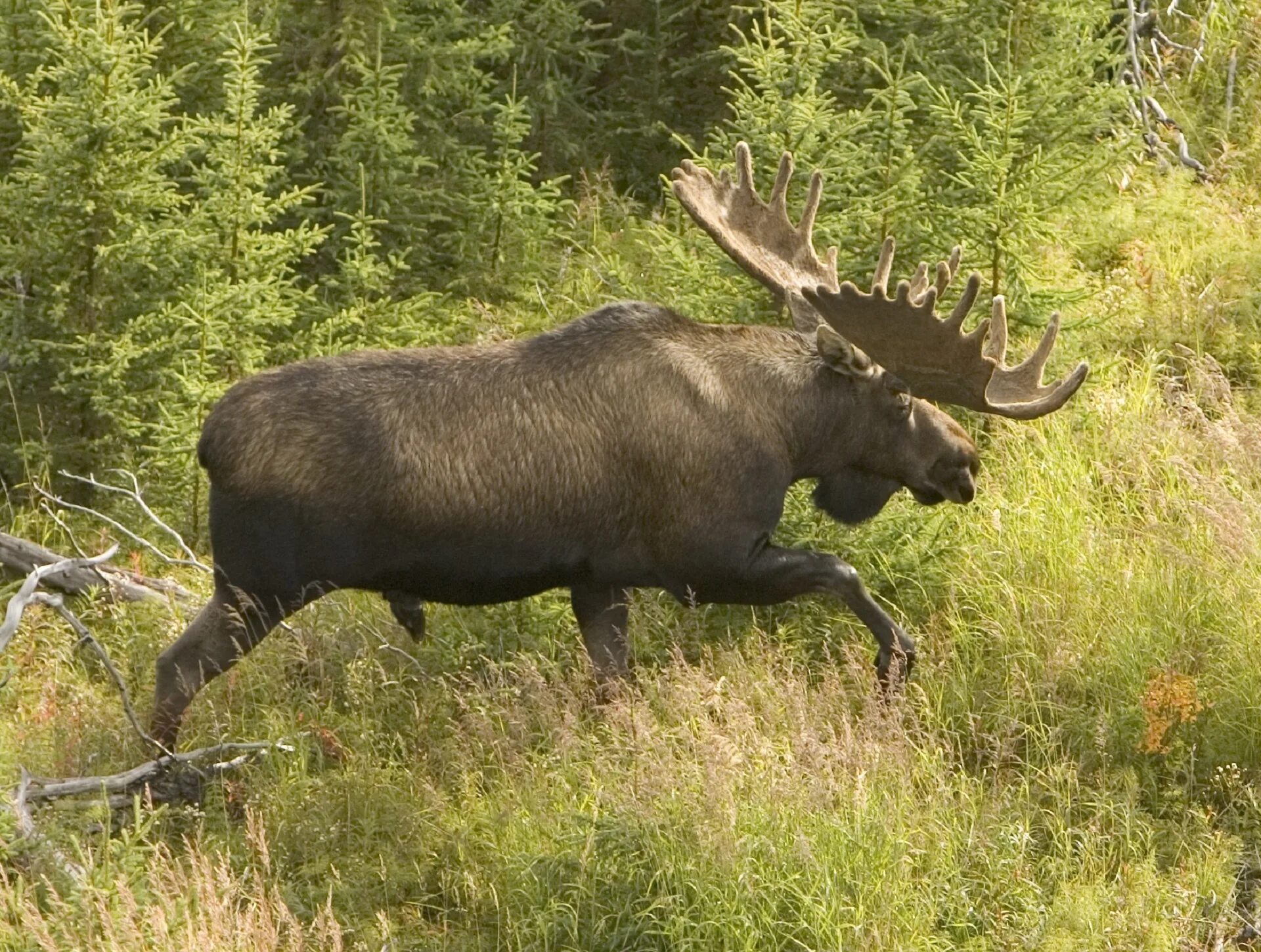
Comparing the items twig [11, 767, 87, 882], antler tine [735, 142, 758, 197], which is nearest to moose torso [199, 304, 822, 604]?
antler tine [735, 142, 758, 197]

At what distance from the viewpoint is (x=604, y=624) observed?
290 inches

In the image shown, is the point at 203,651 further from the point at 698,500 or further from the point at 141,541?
the point at 698,500

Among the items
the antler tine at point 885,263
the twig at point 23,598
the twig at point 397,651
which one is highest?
the antler tine at point 885,263

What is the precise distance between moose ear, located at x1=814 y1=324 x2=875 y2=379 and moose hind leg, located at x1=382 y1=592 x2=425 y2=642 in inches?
77.4

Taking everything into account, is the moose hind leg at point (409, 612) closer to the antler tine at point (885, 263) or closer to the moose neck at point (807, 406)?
the moose neck at point (807, 406)

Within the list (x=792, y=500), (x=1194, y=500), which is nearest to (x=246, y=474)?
(x=792, y=500)

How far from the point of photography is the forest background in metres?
5.71

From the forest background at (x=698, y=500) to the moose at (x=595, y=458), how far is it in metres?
0.38

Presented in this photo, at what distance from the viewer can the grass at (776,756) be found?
18.2 ft

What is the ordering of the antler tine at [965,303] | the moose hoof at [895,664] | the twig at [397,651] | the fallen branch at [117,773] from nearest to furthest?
the fallen branch at [117,773] < the antler tine at [965,303] < the moose hoof at [895,664] < the twig at [397,651]

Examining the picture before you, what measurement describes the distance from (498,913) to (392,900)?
1.63 feet

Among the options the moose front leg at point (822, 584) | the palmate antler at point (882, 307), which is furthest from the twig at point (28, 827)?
the palmate antler at point (882, 307)

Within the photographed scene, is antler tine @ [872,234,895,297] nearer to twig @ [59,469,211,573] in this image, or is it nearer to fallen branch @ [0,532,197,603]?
twig @ [59,469,211,573]

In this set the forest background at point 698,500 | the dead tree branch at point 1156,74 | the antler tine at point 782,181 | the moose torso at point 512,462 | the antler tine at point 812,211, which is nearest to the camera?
the forest background at point 698,500
